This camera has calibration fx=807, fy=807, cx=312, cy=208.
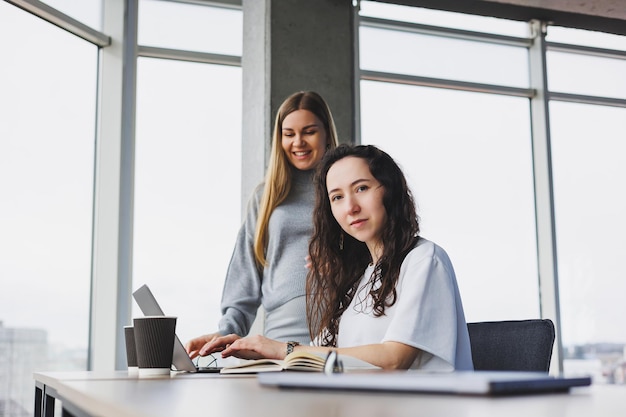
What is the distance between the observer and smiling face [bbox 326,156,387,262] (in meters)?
1.80

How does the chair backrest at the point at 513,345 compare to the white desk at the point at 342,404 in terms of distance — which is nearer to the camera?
the white desk at the point at 342,404

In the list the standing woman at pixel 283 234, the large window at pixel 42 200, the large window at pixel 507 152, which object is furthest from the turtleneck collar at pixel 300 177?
the large window at pixel 507 152

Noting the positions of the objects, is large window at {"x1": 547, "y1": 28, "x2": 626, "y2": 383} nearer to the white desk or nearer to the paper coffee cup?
the paper coffee cup

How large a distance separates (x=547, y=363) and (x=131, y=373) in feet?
2.74

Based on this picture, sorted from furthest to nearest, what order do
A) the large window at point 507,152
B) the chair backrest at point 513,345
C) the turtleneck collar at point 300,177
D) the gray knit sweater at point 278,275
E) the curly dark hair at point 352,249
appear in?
the large window at point 507,152 → the turtleneck collar at point 300,177 → the gray knit sweater at point 278,275 → the curly dark hair at point 352,249 → the chair backrest at point 513,345

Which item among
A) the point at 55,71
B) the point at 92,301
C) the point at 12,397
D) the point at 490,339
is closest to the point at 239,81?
the point at 55,71

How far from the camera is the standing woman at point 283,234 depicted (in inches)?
95.3

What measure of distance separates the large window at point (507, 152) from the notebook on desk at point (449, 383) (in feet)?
13.5

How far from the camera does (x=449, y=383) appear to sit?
28.6 inches

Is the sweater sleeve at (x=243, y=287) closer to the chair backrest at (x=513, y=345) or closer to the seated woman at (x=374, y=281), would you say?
the seated woman at (x=374, y=281)

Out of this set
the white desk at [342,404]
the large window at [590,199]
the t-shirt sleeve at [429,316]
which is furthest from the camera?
the large window at [590,199]

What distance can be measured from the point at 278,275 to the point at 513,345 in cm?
94

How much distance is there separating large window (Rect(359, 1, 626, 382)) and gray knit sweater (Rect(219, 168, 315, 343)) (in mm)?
2412

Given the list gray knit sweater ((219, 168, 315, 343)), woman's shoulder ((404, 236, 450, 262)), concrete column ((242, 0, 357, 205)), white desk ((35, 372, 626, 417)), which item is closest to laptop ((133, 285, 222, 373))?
woman's shoulder ((404, 236, 450, 262))
